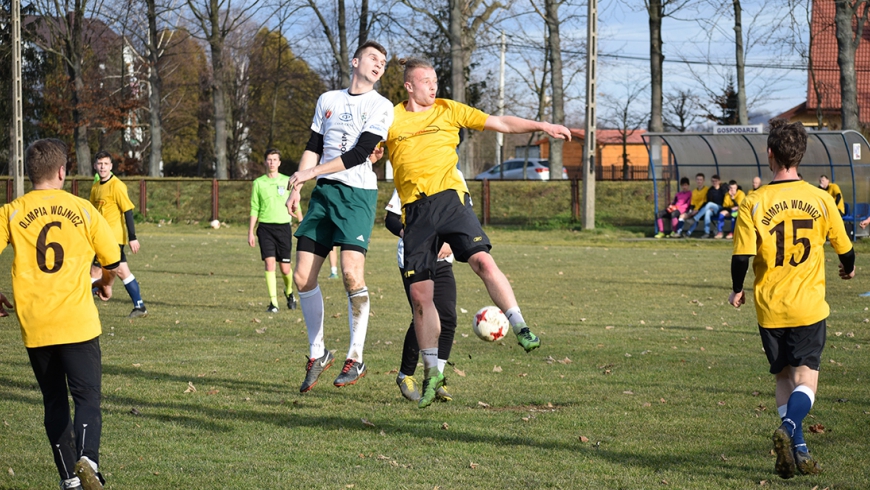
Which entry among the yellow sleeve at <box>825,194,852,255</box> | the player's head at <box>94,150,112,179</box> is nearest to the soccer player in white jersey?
the yellow sleeve at <box>825,194,852,255</box>

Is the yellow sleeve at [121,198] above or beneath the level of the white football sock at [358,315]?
above

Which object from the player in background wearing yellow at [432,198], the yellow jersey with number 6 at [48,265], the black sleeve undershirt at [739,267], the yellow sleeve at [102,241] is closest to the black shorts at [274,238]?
the player in background wearing yellow at [432,198]

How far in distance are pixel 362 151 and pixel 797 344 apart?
10.0 ft

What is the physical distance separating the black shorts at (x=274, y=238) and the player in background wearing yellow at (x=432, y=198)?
608 centimetres

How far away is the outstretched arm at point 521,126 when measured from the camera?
616 cm

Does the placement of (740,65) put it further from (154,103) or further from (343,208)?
(343,208)

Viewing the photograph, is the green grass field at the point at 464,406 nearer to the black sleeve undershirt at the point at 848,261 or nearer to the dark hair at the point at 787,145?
the black sleeve undershirt at the point at 848,261

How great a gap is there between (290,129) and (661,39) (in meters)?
33.6

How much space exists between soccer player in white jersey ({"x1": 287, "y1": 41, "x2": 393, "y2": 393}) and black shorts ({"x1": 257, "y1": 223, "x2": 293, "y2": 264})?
17.3ft

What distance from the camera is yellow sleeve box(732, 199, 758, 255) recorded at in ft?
16.6

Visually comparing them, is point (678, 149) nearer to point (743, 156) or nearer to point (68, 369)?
point (743, 156)

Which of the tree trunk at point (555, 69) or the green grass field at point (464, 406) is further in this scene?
the tree trunk at point (555, 69)

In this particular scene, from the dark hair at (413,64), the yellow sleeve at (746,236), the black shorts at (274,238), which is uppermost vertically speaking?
the dark hair at (413,64)

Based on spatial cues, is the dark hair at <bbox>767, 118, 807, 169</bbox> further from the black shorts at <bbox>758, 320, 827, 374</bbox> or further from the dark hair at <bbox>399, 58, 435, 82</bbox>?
the dark hair at <bbox>399, 58, 435, 82</bbox>
